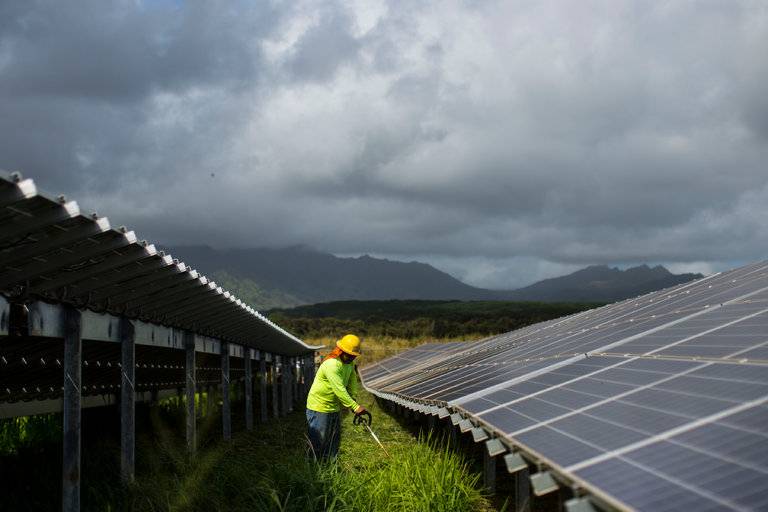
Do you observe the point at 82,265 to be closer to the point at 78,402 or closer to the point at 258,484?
the point at 78,402

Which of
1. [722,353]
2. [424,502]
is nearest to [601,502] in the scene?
[722,353]

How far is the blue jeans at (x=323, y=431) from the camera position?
10422 mm

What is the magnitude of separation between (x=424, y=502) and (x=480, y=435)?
2.99 feet

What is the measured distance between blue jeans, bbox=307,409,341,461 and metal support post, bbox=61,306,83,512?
330 cm

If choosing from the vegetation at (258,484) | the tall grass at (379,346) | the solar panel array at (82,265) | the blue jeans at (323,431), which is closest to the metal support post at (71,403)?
the solar panel array at (82,265)

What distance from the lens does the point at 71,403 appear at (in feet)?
26.2

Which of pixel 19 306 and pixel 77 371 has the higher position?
pixel 19 306

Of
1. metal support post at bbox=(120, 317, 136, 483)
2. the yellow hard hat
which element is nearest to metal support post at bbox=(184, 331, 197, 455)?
metal support post at bbox=(120, 317, 136, 483)

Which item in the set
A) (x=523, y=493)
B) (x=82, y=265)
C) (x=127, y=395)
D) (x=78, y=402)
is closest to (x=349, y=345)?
(x=127, y=395)

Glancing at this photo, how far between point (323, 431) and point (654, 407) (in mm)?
5535

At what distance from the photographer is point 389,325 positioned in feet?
273

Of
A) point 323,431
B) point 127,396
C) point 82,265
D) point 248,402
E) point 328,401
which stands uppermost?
point 82,265

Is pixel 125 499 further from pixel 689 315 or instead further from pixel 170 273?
pixel 689 315

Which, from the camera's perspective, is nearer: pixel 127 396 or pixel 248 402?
pixel 127 396
